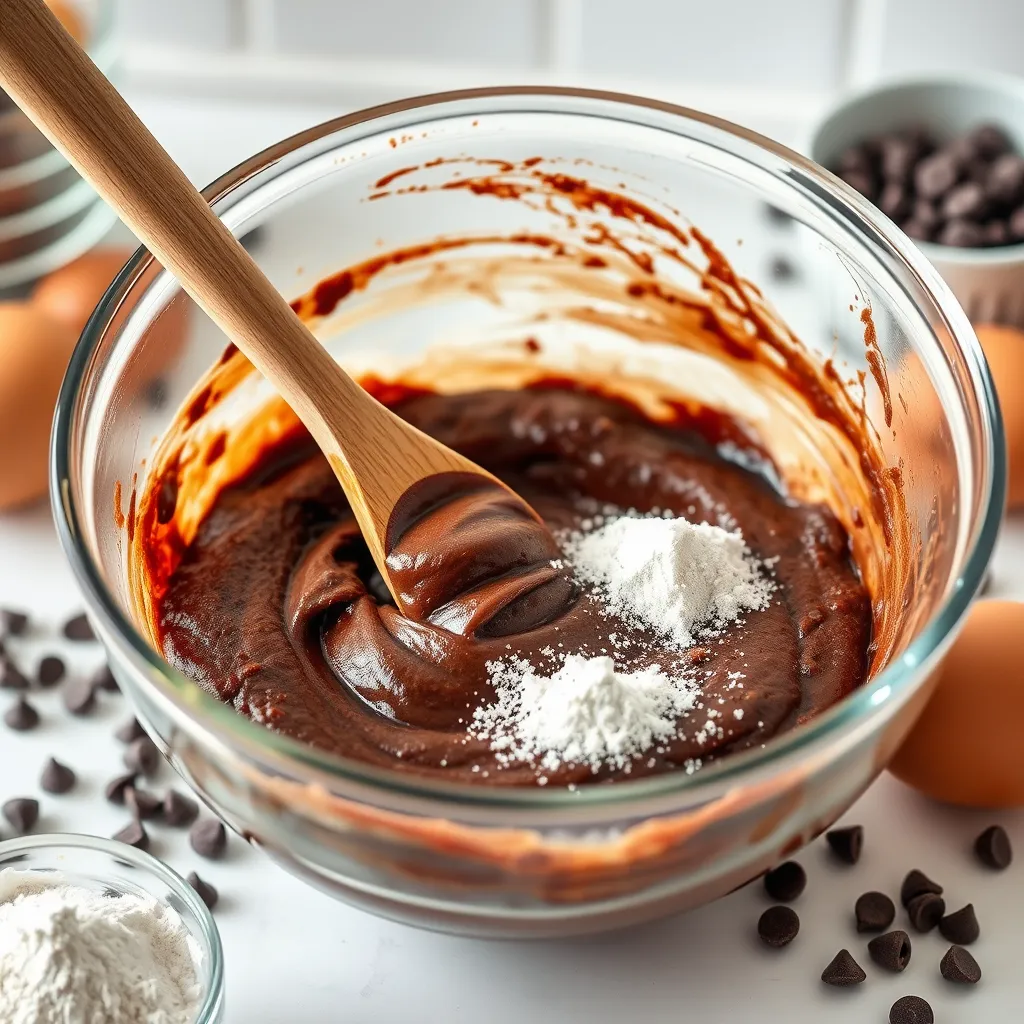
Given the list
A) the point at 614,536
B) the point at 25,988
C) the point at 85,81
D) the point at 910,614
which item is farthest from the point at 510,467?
the point at 25,988

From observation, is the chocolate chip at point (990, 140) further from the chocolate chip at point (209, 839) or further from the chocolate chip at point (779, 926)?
the chocolate chip at point (209, 839)

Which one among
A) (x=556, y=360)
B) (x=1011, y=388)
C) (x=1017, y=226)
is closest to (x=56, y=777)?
(x=556, y=360)

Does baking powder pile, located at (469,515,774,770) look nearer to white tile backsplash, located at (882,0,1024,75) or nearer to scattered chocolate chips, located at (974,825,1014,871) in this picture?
scattered chocolate chips, located at (974,825,1014,871)

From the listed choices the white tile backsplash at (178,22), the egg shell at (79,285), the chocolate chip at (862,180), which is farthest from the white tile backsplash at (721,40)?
the egg shell at (79,285)

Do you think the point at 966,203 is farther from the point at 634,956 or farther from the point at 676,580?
the point at 634,956

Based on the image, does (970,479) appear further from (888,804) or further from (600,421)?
(600,421)

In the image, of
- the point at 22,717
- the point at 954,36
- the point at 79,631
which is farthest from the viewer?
the point at 954,36
